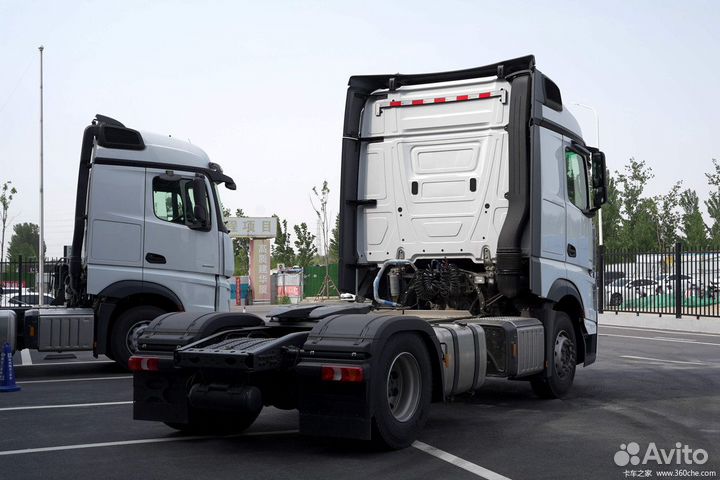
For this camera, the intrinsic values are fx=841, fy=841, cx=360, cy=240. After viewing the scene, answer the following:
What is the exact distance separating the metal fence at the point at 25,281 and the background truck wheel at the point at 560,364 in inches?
308

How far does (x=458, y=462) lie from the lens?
20.3 feet

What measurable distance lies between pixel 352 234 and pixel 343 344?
4.07m

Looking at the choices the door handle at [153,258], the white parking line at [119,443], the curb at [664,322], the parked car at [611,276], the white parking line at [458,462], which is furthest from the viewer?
the parked car at [611,276]

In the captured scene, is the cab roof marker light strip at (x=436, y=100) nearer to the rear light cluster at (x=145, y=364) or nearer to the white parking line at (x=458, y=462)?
the white parking line at (x=458, y=462)

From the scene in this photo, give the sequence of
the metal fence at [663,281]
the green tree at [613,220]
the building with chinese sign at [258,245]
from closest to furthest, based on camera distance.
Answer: the metal fence at [663,281], the building with chinese sign at [258,245], the green tree at [613,220]

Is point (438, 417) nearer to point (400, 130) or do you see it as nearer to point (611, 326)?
point (400, 130)

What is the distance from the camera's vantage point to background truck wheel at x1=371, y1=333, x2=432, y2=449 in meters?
6.28

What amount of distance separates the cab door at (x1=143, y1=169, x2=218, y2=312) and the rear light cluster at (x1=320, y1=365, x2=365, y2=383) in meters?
6.64

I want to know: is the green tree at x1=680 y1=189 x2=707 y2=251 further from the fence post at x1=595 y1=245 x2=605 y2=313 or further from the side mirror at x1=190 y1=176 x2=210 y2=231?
the side mirror at x1=190 y1=176 x2=210 y2=231

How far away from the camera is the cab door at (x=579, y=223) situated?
10102 millimetres

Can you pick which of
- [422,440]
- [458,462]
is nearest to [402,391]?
[422,440]

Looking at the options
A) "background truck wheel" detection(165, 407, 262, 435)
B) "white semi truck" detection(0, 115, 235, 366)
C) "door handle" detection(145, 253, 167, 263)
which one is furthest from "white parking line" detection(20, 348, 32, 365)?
"background truck wheel" detection(165, 407, 262, 435)

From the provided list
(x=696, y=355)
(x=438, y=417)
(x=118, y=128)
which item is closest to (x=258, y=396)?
(x=438, y=417)

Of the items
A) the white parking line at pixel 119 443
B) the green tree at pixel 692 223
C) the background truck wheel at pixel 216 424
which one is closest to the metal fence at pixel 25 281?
the background truck wheel at pixel 216 424
